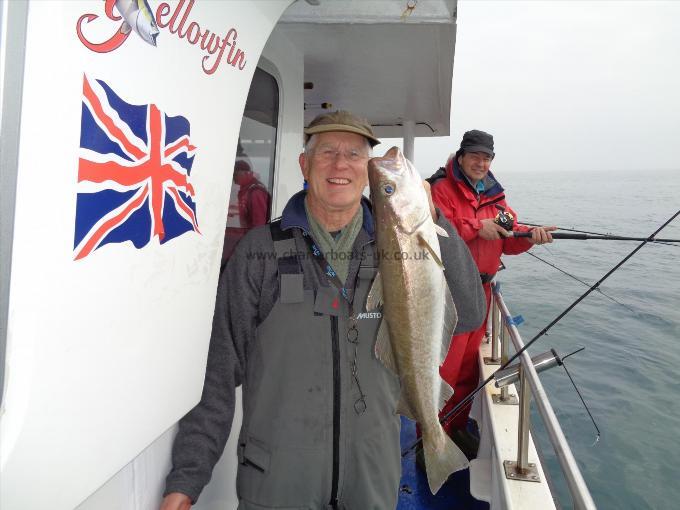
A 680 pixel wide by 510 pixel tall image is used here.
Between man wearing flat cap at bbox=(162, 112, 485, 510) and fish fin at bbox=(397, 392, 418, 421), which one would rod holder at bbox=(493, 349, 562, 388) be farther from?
man wearing flat cap at bbox=(162, 112, 485, 510)

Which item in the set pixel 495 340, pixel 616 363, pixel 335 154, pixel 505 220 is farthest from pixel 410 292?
pixel 616 363

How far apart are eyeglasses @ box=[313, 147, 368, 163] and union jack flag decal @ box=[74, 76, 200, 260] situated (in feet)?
3.01

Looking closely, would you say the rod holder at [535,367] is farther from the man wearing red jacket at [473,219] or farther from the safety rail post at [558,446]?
the man wearing red jacket at [473,219]

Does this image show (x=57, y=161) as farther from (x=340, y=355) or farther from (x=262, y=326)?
(x=340, y=355)

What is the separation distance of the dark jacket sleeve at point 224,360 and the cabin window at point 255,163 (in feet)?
2.78

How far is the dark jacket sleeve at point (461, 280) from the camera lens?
7.29ft

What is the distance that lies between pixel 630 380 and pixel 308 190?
8.69 meters

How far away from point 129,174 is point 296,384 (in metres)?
1.15

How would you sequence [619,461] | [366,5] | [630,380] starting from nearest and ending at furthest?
[366,5], [619,461], [630,380]

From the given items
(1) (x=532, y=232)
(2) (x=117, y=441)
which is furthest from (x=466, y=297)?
(1) (x=532, y=232)

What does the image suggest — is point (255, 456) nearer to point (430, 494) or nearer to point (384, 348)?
point (384, 348)

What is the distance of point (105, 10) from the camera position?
965mm

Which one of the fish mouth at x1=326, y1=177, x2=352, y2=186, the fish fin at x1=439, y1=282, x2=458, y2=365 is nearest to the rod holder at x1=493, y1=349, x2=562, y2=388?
the fish fin at x1=439, y1=282, x2=458, y2=365

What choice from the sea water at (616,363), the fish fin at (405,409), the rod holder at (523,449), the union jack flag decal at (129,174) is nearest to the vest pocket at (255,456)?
the fish fin at (405,409)
